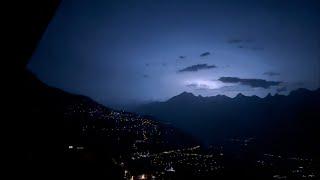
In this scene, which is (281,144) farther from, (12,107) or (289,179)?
(12,107)

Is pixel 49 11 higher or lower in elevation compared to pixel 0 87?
higher

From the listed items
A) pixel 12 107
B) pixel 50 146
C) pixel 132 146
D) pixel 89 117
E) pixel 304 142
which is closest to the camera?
pixel 12 107

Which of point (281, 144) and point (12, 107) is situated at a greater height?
point (12, 107)

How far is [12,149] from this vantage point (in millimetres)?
3344

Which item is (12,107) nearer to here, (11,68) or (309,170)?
(11,68)

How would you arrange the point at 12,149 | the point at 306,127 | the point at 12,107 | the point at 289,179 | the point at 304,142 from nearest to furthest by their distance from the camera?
the point at 12,107 → the point at 12,149 → the point at 289,179 → the point at 304,142 → the point at 306,127

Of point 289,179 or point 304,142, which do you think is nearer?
point 289,179

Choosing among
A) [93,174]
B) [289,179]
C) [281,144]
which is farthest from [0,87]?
[281,144]

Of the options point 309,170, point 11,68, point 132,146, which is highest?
point 11,68

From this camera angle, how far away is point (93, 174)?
1075cm

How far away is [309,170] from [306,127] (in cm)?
11217

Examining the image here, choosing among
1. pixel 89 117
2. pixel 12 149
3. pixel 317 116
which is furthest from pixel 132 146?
pixel 317 116

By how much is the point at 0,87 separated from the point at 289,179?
6672 centimetres

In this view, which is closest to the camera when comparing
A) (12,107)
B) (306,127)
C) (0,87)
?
(0,87)
